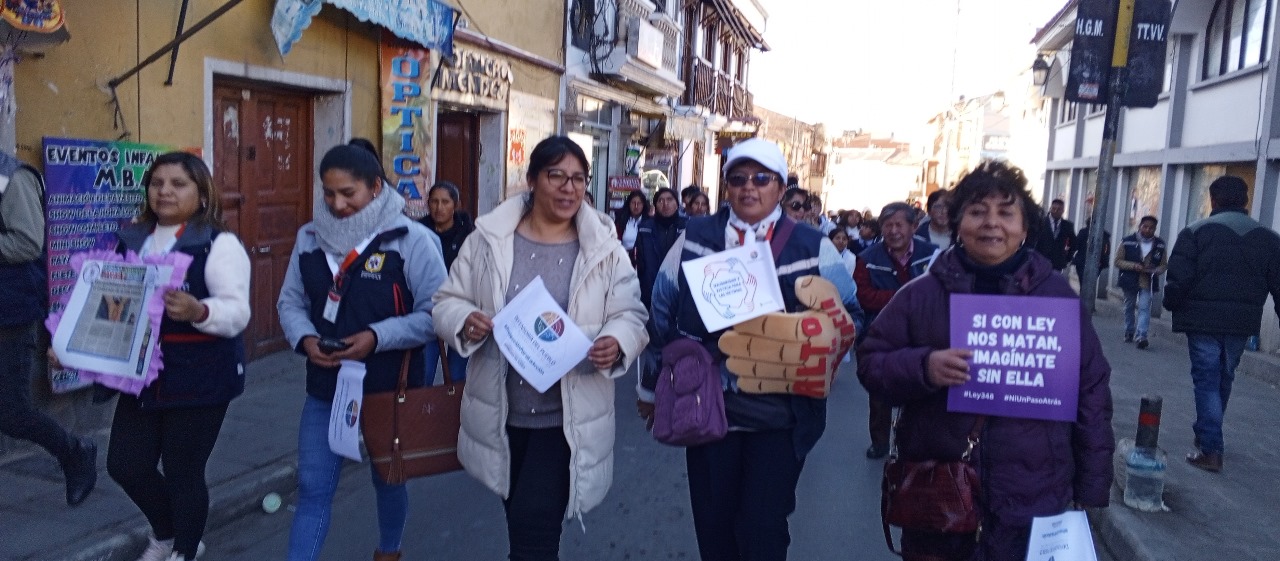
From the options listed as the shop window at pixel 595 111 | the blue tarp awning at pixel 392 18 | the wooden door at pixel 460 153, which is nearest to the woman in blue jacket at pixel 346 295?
the blue tarp awning at pixel 392 18

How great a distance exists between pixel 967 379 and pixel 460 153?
1101cm

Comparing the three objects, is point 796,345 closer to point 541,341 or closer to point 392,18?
point 541,341

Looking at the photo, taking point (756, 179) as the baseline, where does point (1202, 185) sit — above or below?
above

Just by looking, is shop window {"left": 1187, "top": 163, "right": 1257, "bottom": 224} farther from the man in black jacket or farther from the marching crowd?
the marching crowd

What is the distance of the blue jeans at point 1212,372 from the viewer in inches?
252

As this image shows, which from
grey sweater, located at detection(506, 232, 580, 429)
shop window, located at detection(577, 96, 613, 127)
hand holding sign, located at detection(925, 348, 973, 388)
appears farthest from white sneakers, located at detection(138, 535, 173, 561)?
shop window, located at detection(577, 96, 613, 127)

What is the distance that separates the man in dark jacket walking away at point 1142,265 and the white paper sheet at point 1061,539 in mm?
11076

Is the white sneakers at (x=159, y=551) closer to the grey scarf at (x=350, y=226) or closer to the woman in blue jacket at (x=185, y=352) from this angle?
the woman in blue jacket at (x=185, y=352)

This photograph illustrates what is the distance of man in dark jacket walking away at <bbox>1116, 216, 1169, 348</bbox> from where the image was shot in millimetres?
12750

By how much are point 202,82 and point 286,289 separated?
413 centimetres

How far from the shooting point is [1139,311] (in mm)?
13289

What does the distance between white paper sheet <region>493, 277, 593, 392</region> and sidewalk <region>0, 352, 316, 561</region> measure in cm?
243

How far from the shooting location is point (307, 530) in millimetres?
3752

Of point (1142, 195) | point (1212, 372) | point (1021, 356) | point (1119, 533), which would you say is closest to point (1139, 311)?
point (1142, 195)
